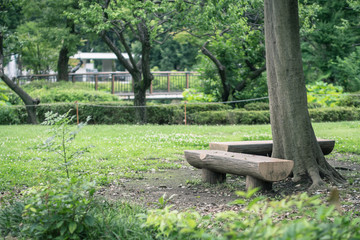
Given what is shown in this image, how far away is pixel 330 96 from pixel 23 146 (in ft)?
54.1

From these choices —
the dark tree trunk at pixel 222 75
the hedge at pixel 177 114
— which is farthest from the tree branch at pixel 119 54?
the dark tree trunk at pixel 222 75

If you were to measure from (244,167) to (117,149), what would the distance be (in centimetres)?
557

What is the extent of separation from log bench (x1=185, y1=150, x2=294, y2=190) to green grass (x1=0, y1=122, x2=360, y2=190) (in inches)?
57.2

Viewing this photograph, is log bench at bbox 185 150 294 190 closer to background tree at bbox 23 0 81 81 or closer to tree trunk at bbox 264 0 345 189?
tree trunk at bbox 264 0 345 189

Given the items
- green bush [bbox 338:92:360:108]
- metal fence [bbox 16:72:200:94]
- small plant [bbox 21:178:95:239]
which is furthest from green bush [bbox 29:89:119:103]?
small plant [bbox 21:178:95:239]

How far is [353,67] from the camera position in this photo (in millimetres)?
25703

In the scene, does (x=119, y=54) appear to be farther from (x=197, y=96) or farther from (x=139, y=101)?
(x=197, y=96)

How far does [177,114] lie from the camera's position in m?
19.7

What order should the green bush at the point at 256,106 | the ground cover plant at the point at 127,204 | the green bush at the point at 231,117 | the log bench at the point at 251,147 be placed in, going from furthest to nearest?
the green bush at the point at 256,106
the green bush at the point at 231,117
the log bench at the point at 251,147
the ground cover plant at the point at 127,204

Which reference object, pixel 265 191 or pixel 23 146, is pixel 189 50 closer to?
pixel 23 146

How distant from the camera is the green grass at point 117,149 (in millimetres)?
8203

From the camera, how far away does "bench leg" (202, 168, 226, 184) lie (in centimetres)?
744

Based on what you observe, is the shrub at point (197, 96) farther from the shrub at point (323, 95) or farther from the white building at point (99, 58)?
the white building at point (99, 58)

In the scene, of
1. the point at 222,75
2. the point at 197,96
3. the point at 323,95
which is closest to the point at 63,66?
the point at 197,96
